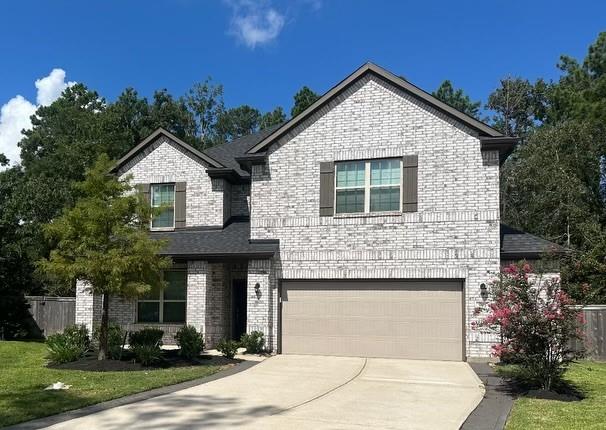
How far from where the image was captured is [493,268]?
49.2 ft

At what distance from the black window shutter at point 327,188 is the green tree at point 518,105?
29.4 meters

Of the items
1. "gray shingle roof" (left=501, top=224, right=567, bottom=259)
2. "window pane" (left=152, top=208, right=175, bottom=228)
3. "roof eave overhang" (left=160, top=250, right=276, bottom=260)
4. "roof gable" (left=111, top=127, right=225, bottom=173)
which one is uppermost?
"roof gable" (left=111, top=127, right=225, bottom=173)

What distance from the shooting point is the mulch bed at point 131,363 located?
502 inches

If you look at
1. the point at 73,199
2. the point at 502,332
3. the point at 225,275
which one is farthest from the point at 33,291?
the point at 502,332

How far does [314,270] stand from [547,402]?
7.97 meters

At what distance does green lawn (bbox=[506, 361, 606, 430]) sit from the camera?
7746mm

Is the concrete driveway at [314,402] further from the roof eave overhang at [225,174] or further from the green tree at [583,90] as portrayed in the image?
the green tree at [583,90]

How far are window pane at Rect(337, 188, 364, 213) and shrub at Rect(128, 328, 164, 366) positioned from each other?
6209mm

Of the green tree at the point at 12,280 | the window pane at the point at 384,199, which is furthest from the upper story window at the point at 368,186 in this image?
the green tree at the point at 12,280

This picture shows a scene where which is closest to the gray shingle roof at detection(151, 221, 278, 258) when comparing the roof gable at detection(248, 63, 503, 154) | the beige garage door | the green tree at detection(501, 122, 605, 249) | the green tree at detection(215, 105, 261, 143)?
the beige garage door

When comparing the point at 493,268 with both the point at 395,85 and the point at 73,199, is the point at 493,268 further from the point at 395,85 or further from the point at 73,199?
the point at 73,199

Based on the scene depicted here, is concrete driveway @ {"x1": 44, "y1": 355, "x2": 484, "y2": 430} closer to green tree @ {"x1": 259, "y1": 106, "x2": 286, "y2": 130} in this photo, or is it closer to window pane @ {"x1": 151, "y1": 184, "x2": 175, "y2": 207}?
window pane @ {"x1": 151, "y1": 184, "x2": 175, "y2": 207}

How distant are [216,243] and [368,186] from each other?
5.07 m

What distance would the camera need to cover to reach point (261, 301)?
16.3 meters
